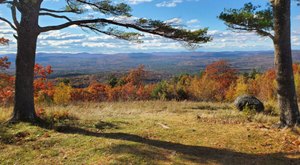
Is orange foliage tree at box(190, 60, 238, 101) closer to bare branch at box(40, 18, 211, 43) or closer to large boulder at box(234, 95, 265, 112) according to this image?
large boulder at box(234, 95, 265, 112)

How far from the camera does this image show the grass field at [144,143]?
6141mm

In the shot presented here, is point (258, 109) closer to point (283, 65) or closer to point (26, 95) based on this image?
point (283, 65)

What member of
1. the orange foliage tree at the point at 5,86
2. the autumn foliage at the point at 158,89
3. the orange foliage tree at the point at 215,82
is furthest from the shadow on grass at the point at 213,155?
the orange foliage tree at the point at 215,82

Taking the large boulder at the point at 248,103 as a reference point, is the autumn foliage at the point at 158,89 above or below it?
below

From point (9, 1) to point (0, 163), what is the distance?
4400 millimetres

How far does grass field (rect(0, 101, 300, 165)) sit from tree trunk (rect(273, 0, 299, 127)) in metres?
0.66

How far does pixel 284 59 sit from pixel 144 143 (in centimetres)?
433

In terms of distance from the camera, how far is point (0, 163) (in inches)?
238

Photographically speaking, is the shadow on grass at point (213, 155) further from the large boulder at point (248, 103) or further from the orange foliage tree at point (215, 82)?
the orange foliage tree at point (215, 82)

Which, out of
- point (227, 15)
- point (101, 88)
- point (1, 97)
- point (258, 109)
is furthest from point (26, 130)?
point (101, 88)

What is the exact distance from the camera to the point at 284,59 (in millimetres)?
8414

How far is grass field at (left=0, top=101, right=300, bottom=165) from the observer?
614cm

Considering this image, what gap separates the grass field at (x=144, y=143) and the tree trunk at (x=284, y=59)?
656 mm

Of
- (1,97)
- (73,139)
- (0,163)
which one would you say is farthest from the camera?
(1,97)
